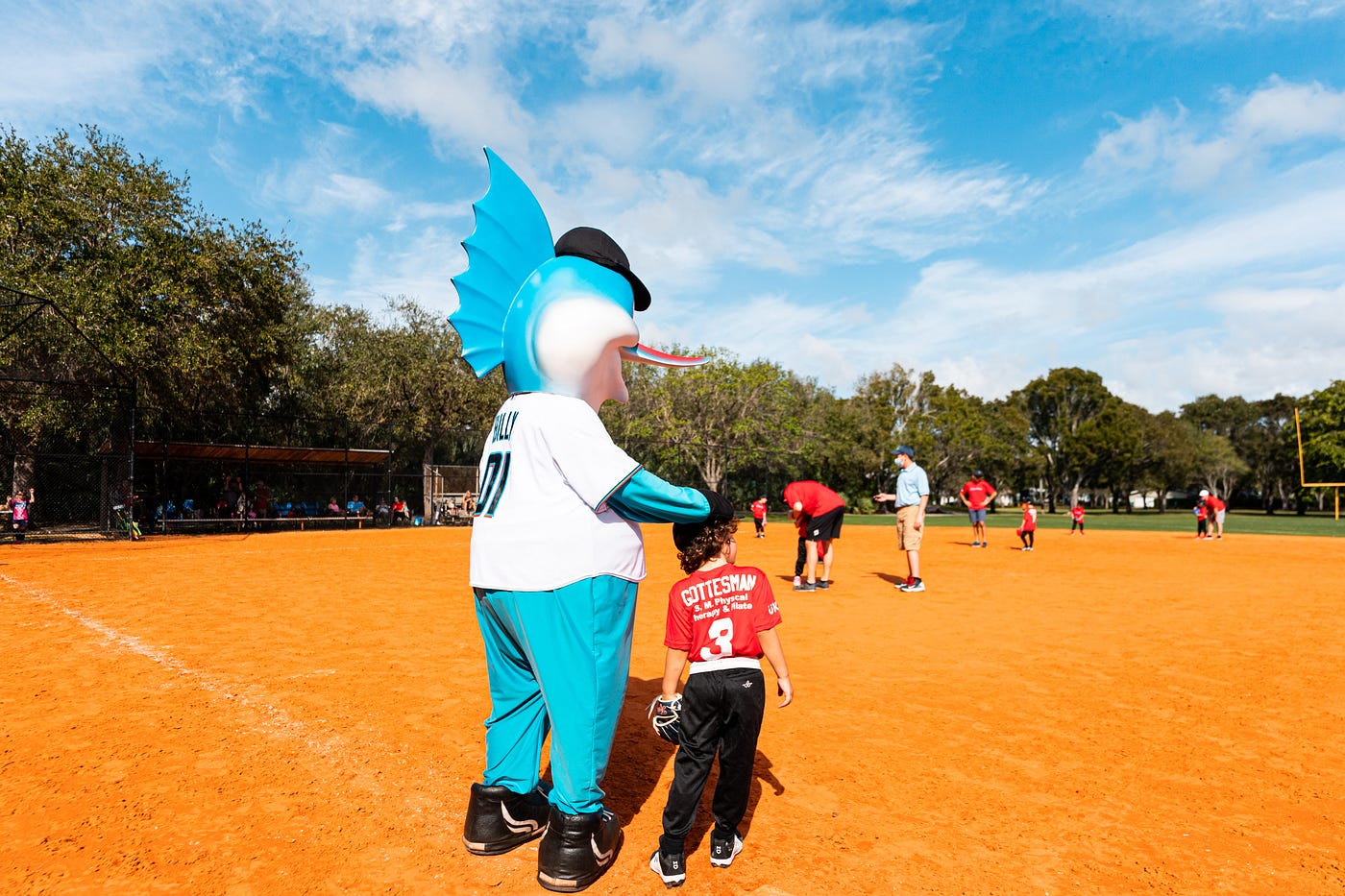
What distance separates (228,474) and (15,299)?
9933 mm

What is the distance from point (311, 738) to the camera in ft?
14.0

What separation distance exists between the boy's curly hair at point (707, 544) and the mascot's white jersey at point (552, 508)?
22 centimetres

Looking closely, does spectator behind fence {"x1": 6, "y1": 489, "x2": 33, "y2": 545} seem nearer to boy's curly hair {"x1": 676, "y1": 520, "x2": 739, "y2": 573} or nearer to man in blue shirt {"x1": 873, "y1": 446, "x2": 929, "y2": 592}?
man in blue shirt {"x1": 873, "y1": 446, "x2": 929, "y2": 592}

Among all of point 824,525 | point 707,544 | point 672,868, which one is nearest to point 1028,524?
point 824,525

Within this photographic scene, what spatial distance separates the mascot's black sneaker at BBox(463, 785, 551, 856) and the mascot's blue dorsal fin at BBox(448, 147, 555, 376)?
1.85 m

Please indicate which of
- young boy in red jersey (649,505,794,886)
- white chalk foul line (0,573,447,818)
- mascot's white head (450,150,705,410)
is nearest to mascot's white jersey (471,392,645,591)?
mascot's white head (450,150,705,410)

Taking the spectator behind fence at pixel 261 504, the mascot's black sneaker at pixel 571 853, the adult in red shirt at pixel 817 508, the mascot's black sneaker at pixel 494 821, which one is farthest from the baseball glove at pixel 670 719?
the spectator behind fence at pixel 261 504

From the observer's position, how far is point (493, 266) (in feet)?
11.0

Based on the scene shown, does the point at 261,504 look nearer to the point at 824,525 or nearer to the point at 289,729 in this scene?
the point at 824,525

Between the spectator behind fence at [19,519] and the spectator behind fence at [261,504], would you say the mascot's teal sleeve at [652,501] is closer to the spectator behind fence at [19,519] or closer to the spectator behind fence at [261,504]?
the spectator behind fence at [19,519]

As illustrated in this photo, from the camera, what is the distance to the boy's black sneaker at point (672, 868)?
2.78 m

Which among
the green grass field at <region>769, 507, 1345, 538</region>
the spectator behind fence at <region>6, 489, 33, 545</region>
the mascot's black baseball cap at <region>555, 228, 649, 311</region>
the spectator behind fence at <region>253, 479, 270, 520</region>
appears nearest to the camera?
the mascot's black baseball cap at <region>555, 228, 649, 311</region>

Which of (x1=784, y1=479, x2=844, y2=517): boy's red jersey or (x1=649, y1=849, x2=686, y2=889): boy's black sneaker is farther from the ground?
(x1=784, y1=479, x2=844, y2=517): boy's red jersey

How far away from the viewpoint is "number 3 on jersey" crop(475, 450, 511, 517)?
301cm
